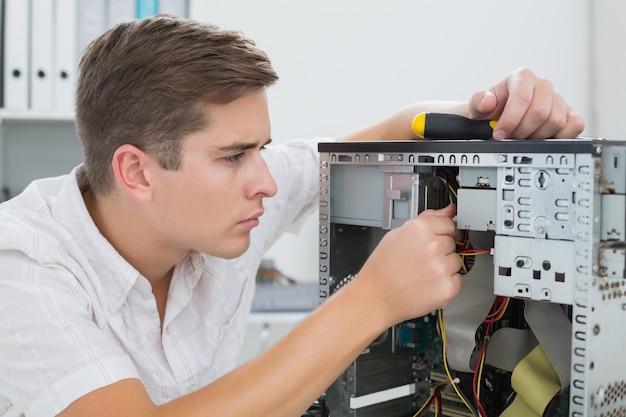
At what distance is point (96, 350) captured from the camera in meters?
0.83

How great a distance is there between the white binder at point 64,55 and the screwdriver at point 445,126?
1227 millimetres

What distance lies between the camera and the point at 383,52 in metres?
2.31

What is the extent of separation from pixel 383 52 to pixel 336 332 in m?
1.67

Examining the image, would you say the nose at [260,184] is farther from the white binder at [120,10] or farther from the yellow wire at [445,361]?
the white binder at [120,10]

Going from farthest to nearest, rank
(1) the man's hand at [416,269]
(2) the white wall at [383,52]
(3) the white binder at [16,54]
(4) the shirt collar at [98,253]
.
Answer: (2) the white wall at [383,52] → (3) the white binder at [16,54] → (4) the shirt collar at [98,253] → (1) the man's hand at [416,269]

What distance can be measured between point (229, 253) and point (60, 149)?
1.41 metres

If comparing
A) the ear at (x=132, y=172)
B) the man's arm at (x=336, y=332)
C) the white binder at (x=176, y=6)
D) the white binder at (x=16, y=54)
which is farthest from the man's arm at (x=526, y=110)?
the white binder at (x=16, y=54)

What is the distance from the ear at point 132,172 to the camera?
978 millimetres

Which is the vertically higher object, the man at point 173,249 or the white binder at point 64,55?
the white binder at point 64,55

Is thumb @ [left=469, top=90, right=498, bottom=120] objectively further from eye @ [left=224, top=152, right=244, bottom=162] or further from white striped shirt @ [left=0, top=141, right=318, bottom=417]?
white striped shirt @ [left=0, top=141, right=318, bottom=417]

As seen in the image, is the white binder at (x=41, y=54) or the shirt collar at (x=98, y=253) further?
the white binder at (x=41, y=54)

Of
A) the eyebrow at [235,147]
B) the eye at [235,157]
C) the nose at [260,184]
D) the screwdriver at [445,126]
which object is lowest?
the nose at [260,184]

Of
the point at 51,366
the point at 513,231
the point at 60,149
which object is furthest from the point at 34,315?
the point at 60,149

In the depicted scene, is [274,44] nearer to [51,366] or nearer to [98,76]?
[98,76]
